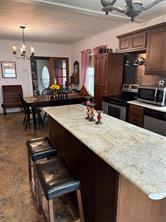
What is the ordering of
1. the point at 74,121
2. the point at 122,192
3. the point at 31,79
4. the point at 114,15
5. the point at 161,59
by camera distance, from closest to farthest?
the point at 122,192, the point at 74,121, the point at 161,59, the point at 114,15, the point at 31,79

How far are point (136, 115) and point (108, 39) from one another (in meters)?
2.50

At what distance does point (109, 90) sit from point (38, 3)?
2.39 metres

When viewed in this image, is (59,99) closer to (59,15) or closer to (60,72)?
(59,15)

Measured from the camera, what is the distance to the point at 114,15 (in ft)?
11.1

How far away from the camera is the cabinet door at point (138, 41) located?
3438mm

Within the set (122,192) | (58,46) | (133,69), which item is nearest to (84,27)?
(133,69)

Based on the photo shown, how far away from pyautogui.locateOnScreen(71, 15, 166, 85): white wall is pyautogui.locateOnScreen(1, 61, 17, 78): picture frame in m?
2.31

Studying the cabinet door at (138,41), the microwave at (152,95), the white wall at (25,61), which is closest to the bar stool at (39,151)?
the microwave at (152,95)

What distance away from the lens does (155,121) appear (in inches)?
118

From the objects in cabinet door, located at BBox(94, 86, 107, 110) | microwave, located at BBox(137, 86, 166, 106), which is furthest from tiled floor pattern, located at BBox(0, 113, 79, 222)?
microwave, located at BBox(137, 86, 166, 106)

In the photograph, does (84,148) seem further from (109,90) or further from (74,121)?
(109,90)

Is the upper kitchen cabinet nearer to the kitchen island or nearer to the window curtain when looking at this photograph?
the window curtain

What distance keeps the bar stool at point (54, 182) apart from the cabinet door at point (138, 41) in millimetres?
2915

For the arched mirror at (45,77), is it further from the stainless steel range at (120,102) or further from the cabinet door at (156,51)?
the cabinet door at (156,51)
